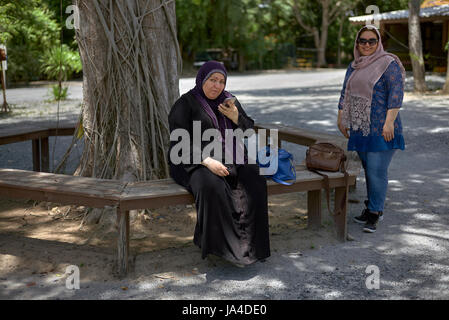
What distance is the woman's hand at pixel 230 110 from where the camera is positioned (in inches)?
159

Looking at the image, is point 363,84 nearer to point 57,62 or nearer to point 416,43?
point 416,43

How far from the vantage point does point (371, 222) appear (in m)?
4.56

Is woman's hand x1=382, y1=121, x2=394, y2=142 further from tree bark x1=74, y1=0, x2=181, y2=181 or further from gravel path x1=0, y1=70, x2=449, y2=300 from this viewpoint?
tree bark x1=74, y1=0, x2=181, y2=181

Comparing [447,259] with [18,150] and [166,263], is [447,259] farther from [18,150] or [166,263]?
[18,150]

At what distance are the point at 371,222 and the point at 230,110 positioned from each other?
5.30 ft

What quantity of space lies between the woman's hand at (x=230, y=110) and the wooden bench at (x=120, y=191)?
58cm

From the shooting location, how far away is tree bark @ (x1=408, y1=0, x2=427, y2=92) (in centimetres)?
1380

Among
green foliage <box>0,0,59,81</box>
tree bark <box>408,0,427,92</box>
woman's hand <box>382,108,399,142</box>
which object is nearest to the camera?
woman's hand <box>382,108,399,142</box>

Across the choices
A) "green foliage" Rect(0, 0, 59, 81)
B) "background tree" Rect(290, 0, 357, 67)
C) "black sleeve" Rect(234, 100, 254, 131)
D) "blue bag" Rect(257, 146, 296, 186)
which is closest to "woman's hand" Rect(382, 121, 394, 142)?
"blue bag" Rect(257, 146, 296, 186)

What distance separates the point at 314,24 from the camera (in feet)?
115

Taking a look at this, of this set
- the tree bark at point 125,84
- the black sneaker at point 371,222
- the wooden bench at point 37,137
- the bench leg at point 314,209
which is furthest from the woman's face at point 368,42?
the wooden bench at point 37,137

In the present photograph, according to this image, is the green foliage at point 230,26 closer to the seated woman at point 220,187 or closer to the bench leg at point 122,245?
the seated woman at point 220,187
